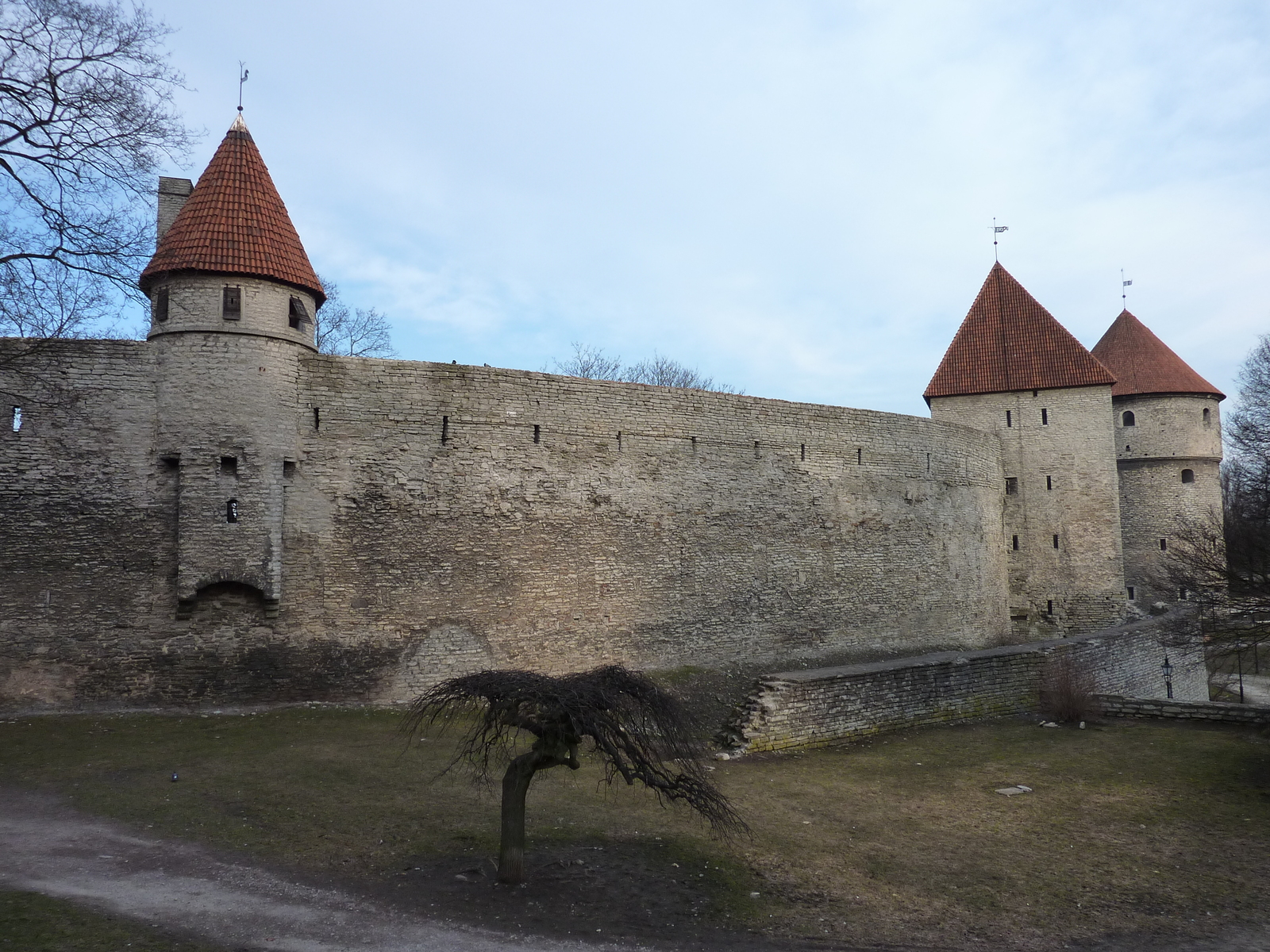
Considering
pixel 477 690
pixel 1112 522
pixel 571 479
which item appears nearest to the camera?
pixel 477 690

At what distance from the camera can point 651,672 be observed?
48.3 ft

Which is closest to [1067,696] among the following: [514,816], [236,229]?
[514,816]

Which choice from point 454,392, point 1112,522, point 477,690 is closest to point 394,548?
point 454,392

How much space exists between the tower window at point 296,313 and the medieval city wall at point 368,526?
440 mm

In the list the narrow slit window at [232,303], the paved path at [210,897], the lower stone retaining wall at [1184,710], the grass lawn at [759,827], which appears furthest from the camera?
the lower stone retaining wall at [1184,710]

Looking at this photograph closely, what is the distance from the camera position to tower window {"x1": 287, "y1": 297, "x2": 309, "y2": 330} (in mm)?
12516

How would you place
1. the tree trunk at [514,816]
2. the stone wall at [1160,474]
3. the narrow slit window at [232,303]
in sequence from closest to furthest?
the tree trunk at [514,816], the narrow slit window at [232,303], the stone wall at [1160,474]

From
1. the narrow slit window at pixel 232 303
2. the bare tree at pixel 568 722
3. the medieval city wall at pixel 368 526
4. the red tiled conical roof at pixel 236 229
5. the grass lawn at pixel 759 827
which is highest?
the red tiled conical roof at pixel 236 229

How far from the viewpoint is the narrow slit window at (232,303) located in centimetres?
1188

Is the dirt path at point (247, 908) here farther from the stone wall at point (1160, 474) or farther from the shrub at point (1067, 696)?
the stone wall at point (1160, 474)

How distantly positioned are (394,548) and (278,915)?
23.3 feet

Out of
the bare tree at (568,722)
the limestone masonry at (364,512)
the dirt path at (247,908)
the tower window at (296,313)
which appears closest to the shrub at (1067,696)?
the limestone masonry at (364,512)

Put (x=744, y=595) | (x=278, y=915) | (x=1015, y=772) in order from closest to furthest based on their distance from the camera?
(x=278, y=915)
(x=1015, y=772)
(x=744, y=595)

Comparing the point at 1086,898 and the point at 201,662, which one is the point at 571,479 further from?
the point at 1086,898
